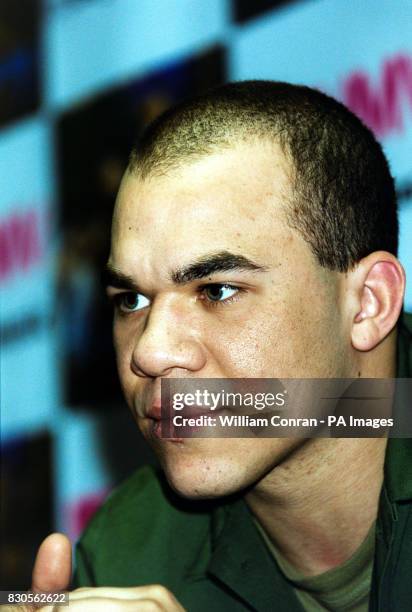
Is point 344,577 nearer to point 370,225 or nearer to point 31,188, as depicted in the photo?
point 370,225

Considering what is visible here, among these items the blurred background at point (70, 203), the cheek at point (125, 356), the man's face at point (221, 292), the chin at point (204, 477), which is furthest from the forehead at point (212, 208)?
the blurred background at point (70, 203)

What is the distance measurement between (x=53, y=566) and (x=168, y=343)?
0.29 m


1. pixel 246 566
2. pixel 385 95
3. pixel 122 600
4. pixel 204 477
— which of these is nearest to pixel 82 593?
pixel 122 600

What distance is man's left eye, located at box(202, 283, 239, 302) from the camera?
3.24 feet

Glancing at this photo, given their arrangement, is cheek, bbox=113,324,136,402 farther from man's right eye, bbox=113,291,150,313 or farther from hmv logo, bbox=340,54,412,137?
hmv logo, bbox=340,54,412,137

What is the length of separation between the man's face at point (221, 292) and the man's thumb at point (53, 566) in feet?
0.51

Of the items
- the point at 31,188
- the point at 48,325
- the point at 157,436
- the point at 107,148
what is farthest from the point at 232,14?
the point at 157,436

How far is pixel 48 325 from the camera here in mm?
2090

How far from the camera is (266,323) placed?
1.00 metres

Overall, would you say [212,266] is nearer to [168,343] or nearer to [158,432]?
[168,343]

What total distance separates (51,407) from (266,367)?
3.92 ft

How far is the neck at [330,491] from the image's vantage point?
3.52 feet

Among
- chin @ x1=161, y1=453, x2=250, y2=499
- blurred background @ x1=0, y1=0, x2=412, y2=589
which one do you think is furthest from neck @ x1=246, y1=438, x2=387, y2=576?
blurred background @ x1=0, y1=0, x2=412, y2=589

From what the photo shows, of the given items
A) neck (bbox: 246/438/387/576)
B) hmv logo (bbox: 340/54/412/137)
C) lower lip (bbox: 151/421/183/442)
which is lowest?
neck (bbox: 246/438/387/576)
